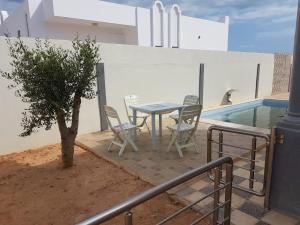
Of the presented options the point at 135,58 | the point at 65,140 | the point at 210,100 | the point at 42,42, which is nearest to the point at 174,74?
the point at 135,58

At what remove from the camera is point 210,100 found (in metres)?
9.66

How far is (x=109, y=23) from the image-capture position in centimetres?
1455

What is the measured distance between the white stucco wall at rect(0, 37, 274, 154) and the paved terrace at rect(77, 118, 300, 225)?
949 mm

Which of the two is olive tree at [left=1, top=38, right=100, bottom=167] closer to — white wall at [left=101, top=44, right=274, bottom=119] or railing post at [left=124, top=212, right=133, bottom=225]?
white wall at [left=101, top=44, right=274, bottom=119]

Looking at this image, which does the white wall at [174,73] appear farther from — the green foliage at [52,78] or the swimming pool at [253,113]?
the green foliage at [52,78]

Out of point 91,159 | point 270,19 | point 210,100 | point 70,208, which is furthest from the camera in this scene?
point 210,100

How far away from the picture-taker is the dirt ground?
2.66 meters

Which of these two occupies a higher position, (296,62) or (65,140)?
(296,62)

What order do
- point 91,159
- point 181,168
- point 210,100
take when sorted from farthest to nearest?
1. point 210,100
2. point 91,159
3. point 181,168

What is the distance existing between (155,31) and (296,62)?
15576 millimetres

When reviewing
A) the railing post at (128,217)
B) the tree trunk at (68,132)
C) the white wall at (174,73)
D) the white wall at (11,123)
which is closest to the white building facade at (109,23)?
the white wall at (174,73)

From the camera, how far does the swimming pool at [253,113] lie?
26.8ft

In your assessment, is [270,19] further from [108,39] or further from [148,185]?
[108,39]

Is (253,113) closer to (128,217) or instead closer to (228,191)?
(228,191)
